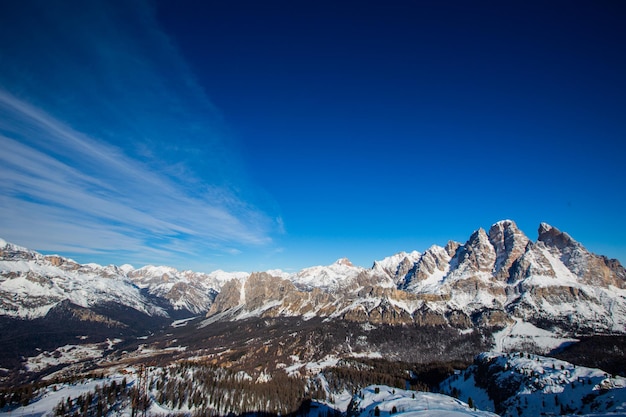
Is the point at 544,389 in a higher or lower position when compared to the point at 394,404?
lower

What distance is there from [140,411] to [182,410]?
28.6 meters

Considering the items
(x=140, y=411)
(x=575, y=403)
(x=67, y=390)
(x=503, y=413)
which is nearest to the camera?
(x=575, y=403)

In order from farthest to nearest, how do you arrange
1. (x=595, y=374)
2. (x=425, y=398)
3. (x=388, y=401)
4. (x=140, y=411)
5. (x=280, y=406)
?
1. (x=280, y=406)
2. (x=140, y=411)
3. (x=595, y=374)
4. (x=425, y=398)
5. (x=388, y=401)

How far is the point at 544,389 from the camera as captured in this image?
4380 inches

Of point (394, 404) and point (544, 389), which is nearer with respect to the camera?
point (394, 404)

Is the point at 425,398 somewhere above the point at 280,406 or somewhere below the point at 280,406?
above

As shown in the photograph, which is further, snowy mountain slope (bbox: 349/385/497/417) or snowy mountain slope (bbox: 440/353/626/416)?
snowy mountain slope (bbox: 440/353/626/416)

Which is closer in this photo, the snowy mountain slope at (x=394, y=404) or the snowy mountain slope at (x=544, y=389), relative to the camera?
the snowy mountain slope at (x=394, y=404)

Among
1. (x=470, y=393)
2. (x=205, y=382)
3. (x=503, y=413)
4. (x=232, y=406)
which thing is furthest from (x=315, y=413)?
(x=503, y=413)

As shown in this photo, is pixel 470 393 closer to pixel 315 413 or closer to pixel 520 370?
pixel 520 370

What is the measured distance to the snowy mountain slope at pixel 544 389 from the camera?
92.9m

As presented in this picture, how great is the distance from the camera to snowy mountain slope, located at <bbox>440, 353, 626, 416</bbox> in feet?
305

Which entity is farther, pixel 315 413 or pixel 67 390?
pixel 315 413

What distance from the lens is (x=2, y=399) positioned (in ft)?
443
